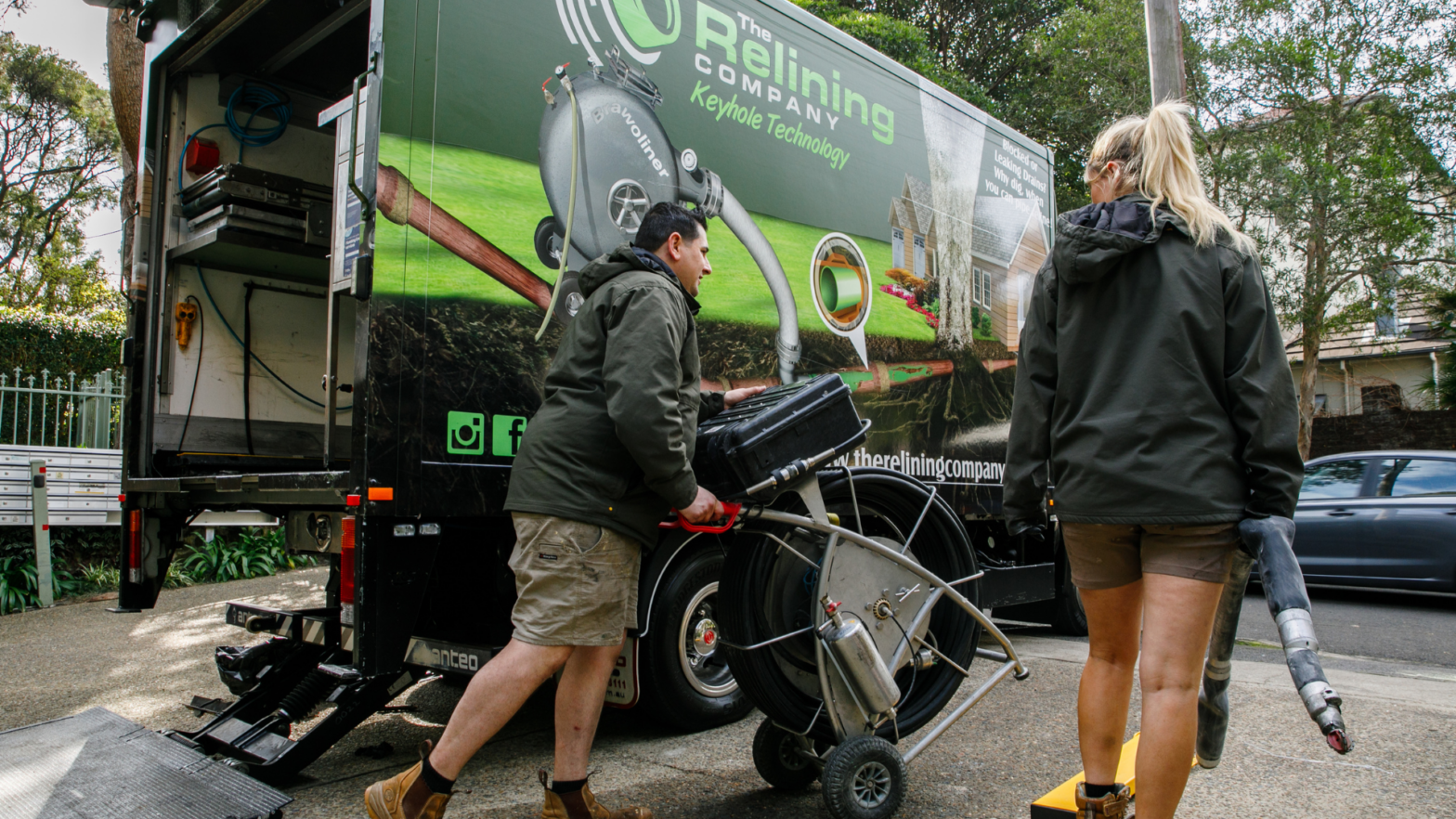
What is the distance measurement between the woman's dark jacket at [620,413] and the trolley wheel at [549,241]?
0.57 meters

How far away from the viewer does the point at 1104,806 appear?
2.31 metres

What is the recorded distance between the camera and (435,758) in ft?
8.22

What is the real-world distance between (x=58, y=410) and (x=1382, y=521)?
1225cm

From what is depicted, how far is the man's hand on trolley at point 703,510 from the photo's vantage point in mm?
2648

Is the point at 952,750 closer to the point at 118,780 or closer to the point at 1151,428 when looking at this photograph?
the point at 1151,428

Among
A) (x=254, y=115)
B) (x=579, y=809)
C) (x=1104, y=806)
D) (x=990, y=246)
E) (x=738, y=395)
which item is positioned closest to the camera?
(x=1104, y=806)

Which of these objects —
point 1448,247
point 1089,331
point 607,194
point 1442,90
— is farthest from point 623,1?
point 1448,247

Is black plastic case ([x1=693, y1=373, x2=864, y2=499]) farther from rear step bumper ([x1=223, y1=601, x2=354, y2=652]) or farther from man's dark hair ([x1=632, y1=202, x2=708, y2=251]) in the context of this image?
rear step bumper ([x1=223, y1=601, x2=354, y2=652])

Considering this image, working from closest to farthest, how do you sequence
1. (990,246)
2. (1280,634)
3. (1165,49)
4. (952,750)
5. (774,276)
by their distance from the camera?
(1280,634), (952,750), (774,276), (990,246), (1165,49)

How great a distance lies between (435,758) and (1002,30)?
1904 centimetres

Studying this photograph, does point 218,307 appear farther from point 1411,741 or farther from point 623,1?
point 1411,741

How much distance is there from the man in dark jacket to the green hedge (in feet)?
27.7

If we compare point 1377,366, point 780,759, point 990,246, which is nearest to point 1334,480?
point 990,246

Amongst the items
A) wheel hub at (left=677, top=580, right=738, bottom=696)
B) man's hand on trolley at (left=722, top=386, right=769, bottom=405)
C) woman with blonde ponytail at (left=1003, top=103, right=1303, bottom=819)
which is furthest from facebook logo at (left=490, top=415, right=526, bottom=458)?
woman with blonde ponytail at (left=1003, top=103, right=1303, bottom=819)
